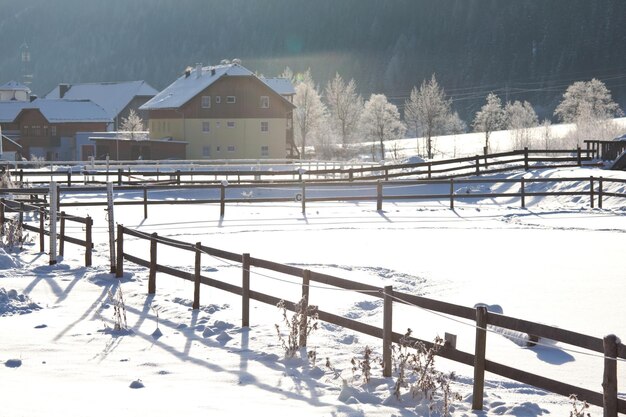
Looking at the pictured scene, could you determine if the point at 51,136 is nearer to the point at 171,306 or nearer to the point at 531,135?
the point at 531,135

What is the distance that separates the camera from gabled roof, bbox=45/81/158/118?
4557 inches

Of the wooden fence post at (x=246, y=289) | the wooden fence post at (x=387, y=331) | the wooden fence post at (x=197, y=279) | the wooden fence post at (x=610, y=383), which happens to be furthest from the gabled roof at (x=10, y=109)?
the wooden fence post at (x=610, y=383)

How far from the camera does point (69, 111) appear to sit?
97688mm

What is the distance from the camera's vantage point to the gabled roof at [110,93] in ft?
380

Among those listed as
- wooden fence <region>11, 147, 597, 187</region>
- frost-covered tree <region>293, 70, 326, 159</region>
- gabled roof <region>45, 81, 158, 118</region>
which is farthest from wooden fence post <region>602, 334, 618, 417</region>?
gabled roof <region>45, 81, 158, 118</region>

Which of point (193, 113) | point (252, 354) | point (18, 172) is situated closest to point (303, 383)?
point (252, 354)

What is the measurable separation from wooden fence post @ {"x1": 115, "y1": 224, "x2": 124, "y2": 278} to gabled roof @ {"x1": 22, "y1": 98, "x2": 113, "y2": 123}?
83.1 meters

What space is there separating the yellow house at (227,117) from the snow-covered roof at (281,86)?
43.9 ft

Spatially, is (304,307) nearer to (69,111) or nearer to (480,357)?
(480,357)

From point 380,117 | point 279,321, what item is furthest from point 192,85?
point 279,321

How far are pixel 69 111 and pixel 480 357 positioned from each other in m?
95.2

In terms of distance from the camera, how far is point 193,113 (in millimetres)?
76938

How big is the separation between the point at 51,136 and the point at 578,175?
226 ft

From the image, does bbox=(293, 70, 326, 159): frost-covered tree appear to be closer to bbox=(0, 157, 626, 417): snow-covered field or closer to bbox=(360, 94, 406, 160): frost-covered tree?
bbox=(360, 94, 406, 160): frost-covered tree
